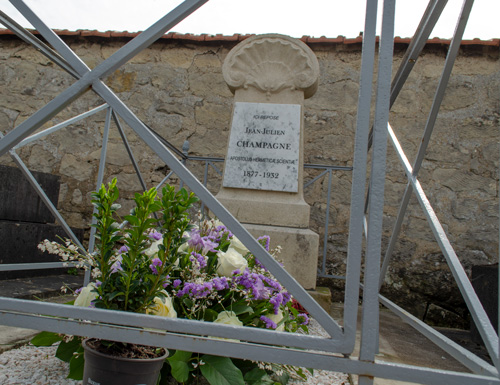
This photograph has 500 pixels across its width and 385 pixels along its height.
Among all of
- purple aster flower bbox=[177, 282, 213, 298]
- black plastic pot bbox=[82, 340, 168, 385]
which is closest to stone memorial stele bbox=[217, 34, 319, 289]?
purple aster flower bbox=[177, 282, 213, 298]

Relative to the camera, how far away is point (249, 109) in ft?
10.0

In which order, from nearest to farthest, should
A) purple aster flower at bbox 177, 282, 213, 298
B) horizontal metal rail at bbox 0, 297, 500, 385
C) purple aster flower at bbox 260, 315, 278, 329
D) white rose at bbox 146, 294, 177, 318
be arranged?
horizontal metal rail at bbox 0, 297, 500, 385 < white rose at bbox 146, 294, 177, 318 < purple aster flower at bbox 177, 282, 213, 298 < purple aster flower at bbox 260, 315, 278, 329

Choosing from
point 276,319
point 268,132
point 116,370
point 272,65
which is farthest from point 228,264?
point 272,65

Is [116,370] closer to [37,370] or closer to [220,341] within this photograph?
[220,341]

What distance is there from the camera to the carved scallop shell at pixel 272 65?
9.87 feet

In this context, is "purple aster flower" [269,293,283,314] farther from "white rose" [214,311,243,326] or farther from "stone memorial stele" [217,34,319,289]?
"stone memorial stele" [217,34,319,289]

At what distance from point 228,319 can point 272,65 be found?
2272 millimetres

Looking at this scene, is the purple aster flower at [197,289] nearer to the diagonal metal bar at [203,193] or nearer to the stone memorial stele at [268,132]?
the diagonal metal bar at [203,193]

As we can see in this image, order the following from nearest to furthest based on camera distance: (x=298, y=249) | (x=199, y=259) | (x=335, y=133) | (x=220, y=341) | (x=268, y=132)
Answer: (x=220, y=341) → (x=199, y=259) → (x=298, y=249) → (x=268, y=132) → (x=335, y=133)

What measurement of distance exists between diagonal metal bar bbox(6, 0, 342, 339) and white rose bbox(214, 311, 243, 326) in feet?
1.57

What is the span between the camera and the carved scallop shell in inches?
118

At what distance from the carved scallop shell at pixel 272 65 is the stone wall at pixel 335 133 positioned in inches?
56.9

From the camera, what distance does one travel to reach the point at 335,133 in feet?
14.5

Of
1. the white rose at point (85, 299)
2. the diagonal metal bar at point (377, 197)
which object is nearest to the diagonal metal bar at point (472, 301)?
the diagonal metal bar at point (377, 197)
